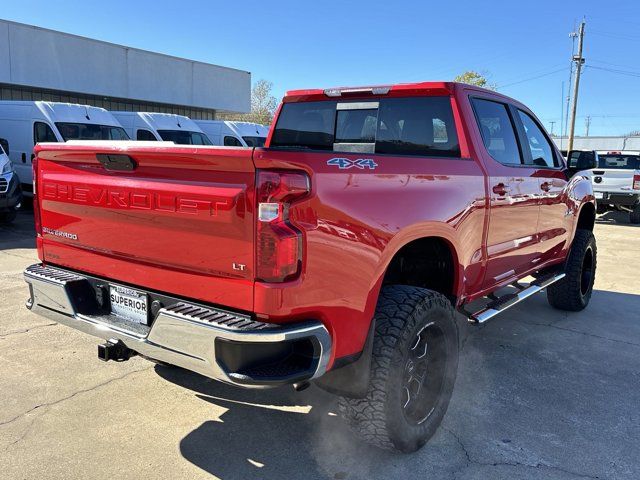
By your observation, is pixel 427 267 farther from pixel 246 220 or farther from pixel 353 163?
pixel 246 220

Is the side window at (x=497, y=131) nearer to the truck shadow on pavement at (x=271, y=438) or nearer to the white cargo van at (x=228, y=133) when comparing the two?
the truck shadow on pavement at (x=271, y=438)

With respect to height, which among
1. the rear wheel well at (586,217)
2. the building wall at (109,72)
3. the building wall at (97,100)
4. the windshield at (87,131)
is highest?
the building wall at (109,72)

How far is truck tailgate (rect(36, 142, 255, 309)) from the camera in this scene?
2.21 metres

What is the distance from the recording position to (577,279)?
551 centimetres

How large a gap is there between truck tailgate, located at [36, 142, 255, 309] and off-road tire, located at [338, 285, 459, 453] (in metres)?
0.79

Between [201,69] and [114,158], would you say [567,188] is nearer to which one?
[114,158]

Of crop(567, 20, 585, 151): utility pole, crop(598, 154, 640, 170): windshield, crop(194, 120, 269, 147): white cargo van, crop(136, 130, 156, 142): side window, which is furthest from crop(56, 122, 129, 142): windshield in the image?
crop(567, 20, 585, 151): utility pole

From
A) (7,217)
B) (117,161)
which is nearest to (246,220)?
(117,161)

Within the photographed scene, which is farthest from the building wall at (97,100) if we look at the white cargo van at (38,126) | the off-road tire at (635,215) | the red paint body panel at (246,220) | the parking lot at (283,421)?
the red paint body panel at (246,220)

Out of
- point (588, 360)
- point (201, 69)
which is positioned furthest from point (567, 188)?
point (201, 69)

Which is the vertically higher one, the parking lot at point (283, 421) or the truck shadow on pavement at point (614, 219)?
the truck shadow on pavement at point (614, 219)

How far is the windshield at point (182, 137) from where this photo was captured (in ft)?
51.5

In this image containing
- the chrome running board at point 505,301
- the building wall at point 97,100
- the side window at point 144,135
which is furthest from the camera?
the building wall at point 97,100

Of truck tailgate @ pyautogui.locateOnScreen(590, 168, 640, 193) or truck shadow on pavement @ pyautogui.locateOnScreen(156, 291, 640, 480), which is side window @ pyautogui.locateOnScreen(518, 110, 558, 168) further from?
truck tailgate @ pyautogui.locateOnScreen(590, 168, 640, 193)
